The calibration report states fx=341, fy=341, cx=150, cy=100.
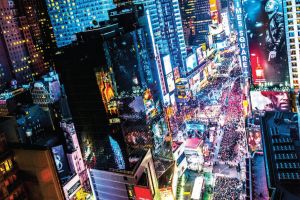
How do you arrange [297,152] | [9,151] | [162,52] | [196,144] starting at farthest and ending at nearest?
1. [162,52]
2. [196,144]
3. [297,152]
4. [9,151]

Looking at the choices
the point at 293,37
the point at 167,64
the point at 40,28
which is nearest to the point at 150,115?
the point at 293,37

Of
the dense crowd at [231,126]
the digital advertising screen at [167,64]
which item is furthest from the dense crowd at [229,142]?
the digital advertising screen at [167,64]

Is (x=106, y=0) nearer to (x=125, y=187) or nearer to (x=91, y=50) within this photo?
(x=91, y=50)

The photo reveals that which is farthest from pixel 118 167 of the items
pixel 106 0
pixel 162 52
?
pixel 106 0

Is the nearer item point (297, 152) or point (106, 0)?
point (297, 152)

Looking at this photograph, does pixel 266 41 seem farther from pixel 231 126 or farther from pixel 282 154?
pixel 282 154

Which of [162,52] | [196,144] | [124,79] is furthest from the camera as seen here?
[162,52]
